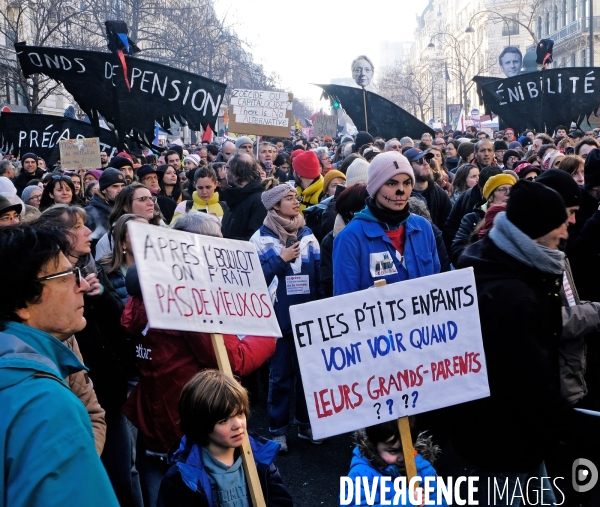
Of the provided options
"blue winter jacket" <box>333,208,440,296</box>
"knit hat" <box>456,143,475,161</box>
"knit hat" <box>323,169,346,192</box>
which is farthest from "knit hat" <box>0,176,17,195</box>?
"knit hat" <box>456,143,475,161</box>

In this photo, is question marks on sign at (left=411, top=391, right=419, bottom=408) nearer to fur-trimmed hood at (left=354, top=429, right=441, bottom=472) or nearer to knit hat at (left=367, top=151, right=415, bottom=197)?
fur-trimmed hood at (left=354, top=429, right=441, bottom=472)

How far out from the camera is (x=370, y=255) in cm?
422

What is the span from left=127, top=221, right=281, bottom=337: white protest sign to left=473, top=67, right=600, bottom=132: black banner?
35.5ft

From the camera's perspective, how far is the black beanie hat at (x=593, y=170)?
546 cm

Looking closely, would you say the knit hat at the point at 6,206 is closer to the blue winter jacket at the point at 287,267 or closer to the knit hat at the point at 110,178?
the blue winter jacket at the point at 287,267

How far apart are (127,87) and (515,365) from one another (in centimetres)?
779

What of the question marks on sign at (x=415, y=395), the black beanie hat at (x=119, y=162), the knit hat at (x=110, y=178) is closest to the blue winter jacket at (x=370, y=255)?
the question marks on sign at (x=415, y=395)

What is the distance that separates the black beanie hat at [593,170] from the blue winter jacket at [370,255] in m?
1.86

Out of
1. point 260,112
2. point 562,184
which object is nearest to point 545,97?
point 260,112

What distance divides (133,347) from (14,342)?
1989 millimetres

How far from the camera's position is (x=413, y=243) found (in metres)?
4.29

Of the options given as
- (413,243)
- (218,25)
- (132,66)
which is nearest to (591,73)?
(132,66)

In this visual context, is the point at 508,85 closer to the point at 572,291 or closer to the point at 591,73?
the point at 591,73

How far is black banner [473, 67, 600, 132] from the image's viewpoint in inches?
511
